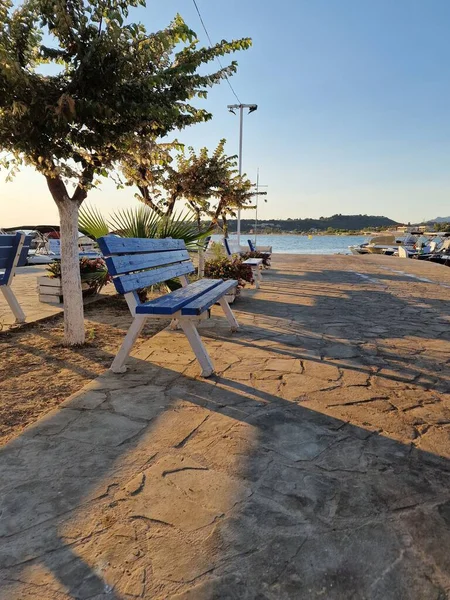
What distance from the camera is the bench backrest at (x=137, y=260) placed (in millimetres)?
3174

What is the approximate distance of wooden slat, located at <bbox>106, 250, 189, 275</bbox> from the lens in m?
3.13

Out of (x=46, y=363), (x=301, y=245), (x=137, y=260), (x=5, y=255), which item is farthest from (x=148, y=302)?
(x=301, y=245)

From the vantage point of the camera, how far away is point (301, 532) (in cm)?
157

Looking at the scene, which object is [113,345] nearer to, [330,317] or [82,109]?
[82,109]

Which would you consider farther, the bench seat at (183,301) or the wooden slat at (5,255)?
the wooden slat at (5,255)

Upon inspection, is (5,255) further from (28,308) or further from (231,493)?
(231,493)

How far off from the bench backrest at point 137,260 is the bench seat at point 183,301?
0.77 ft

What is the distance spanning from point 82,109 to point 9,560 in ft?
9.75

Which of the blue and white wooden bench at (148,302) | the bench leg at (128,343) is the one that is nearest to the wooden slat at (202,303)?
the blue and white wooden bench at (148,302)

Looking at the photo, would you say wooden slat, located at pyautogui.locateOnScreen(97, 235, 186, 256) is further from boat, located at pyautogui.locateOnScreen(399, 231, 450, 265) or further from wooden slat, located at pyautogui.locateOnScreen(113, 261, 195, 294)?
boat, located at pyautogui.locateOnScreen(399, 231, 450, 265)

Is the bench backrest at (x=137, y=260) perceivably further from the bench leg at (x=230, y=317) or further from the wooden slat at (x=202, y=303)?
the bench leg at (x=230, y=317)

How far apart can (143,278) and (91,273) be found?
126 inches

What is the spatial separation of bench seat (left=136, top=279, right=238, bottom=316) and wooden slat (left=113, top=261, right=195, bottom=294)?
0.63 ft

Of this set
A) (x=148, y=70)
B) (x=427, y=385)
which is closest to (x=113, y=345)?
(x=148, y=70)
